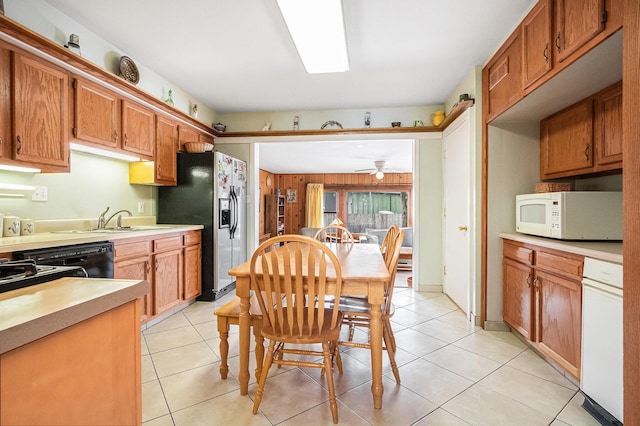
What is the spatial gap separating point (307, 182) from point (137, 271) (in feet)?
22.9

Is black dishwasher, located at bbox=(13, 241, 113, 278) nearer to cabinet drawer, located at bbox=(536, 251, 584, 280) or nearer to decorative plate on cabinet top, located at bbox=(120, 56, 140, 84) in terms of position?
decorative plate on cabinet top, located at bbox=(120, 56, 140, 84)

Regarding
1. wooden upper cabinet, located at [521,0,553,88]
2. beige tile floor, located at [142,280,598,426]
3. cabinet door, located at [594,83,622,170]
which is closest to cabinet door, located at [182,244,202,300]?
beige tile floor, located at [142,280,598,426]

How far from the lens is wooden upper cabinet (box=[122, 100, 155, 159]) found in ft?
8.69

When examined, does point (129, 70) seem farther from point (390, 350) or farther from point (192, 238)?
point (390, 350)

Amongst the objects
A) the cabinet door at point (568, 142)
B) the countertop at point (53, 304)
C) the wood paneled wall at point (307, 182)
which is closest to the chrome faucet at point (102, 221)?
the countertop at point (53, 304)

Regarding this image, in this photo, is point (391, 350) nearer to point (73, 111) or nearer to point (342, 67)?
point (342, 67)

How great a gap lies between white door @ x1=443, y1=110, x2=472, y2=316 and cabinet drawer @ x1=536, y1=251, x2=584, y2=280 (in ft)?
2.64

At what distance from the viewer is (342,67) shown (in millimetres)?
2766

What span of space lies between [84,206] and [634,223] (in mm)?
3526

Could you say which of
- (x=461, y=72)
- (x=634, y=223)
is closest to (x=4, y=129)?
(x=634, y=223)

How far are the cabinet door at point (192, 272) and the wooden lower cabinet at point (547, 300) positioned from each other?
304 cm

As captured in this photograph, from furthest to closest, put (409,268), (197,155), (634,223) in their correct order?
(409,268) < (197,155) < (634,223)

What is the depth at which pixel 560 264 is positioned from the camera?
73.1 inches

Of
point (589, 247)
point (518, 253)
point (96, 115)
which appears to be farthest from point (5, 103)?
point (518, 253)
